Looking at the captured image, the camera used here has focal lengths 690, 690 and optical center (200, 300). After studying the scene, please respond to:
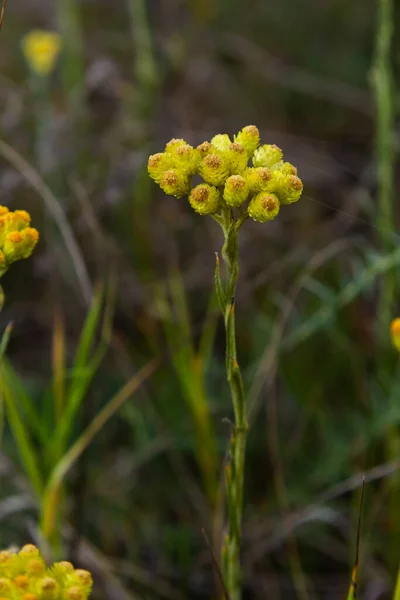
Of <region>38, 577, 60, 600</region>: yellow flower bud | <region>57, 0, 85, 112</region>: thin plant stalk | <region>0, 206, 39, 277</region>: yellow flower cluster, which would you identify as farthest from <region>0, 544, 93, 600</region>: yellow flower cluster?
<region>57, 0, 85, 112</region>: thin plant stalk

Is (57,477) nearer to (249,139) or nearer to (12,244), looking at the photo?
(12,244)

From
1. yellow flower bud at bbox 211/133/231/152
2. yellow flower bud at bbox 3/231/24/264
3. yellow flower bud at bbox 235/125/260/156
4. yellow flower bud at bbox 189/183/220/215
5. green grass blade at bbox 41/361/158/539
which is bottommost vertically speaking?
green grass blade at bbox 41/361/158/539

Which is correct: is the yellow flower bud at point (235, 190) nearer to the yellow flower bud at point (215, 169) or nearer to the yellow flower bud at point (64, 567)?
the yellow flower bud at point (215, 169)

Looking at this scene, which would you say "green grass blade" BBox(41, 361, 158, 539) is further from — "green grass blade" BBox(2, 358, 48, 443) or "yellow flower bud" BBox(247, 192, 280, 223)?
"yellow flower bud" BBox(247, 192, 280, 223)

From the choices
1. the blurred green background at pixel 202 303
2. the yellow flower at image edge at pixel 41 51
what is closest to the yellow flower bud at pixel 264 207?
the blurred green background at pixel 202 303

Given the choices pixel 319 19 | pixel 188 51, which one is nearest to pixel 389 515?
pixel 188 51

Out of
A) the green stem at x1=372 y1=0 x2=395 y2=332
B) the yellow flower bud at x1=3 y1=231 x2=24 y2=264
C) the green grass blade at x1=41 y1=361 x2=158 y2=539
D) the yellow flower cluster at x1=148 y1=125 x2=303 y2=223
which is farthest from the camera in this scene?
the green stem at x1=372 y1=0 x2=395 y2=332
